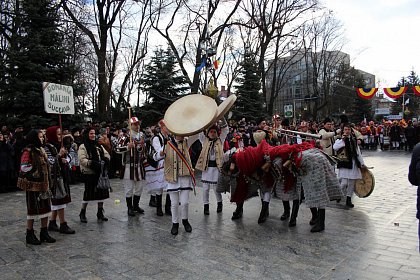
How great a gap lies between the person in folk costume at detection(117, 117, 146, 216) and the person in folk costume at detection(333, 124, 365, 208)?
4469 mm

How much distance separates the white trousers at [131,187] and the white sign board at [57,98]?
2030 mm

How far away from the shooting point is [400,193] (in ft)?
30.2

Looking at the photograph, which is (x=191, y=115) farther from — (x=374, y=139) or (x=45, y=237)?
(x=374, y=139)

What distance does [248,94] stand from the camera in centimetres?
2372

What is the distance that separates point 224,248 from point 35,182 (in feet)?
10.4

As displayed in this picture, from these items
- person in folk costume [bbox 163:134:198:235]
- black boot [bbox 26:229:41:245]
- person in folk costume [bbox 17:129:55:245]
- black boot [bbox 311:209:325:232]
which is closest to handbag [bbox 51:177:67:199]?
person in folk costume [bbox 17:129:55:245]

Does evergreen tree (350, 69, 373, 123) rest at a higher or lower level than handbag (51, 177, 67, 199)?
higher

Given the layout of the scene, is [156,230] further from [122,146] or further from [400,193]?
[400,193]

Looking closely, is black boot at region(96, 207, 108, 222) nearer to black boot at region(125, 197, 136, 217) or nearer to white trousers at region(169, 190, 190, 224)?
black boot at region(125, 197, 136, 217)

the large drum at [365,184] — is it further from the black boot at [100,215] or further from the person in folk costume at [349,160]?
the black boot at [100,215]

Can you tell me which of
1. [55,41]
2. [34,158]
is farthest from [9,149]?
[34,158]

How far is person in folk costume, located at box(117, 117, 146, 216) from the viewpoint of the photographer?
738cm

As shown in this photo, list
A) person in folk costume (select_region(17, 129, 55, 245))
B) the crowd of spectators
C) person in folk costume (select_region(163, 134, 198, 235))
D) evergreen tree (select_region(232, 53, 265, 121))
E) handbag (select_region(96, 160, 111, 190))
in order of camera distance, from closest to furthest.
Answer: person in folk costume (select_region(17, 129, 55, 245)) < person in folk costume (select_region(163, 134, 198, 235)) < handbag (select_region(96, 160, 111, 190)) < the crowd of spectators < evergreen tree (select_region(232, 53, 265, 121))

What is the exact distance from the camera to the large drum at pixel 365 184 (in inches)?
308
